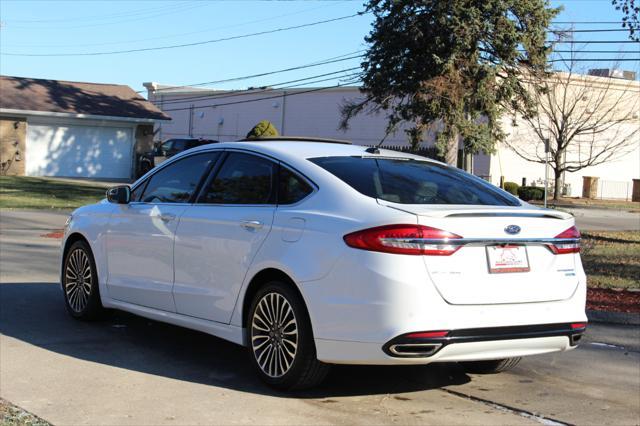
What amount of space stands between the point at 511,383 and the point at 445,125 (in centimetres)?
2572

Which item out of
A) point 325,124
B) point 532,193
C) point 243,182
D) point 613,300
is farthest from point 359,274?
point 325,124

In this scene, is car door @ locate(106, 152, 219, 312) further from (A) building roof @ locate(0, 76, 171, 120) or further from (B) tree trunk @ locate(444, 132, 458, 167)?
(A) building roof @ locate(0, 76, 171, 120)

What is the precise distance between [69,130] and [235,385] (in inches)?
1384

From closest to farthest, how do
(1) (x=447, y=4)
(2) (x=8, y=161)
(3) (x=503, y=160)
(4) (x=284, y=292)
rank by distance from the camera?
(4) (x=284, y=292)
(1) (x=447, y=4)
(2) (x=8, y=161)
(3) (x=503, y=160)

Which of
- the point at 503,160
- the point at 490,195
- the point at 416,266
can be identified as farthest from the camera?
the point at 503,160

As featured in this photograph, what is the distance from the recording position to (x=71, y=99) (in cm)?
3966

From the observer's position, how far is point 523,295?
17.5 feet

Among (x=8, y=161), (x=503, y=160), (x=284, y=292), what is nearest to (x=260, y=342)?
(x=284, y=292)

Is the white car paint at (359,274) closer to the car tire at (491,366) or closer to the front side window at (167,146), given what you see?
the car tire at (491,366)

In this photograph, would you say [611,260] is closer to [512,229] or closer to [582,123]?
[512,229]

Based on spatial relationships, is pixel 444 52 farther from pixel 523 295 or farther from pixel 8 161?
pixel 523 295

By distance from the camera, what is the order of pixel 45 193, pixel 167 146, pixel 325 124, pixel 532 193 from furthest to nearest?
1. pixel 325 124
2. pixel 532 193
3. pixel 167 146
4. pixel 45 193

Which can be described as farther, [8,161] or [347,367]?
[8,161]

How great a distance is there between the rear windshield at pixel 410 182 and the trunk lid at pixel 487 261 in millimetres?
303
